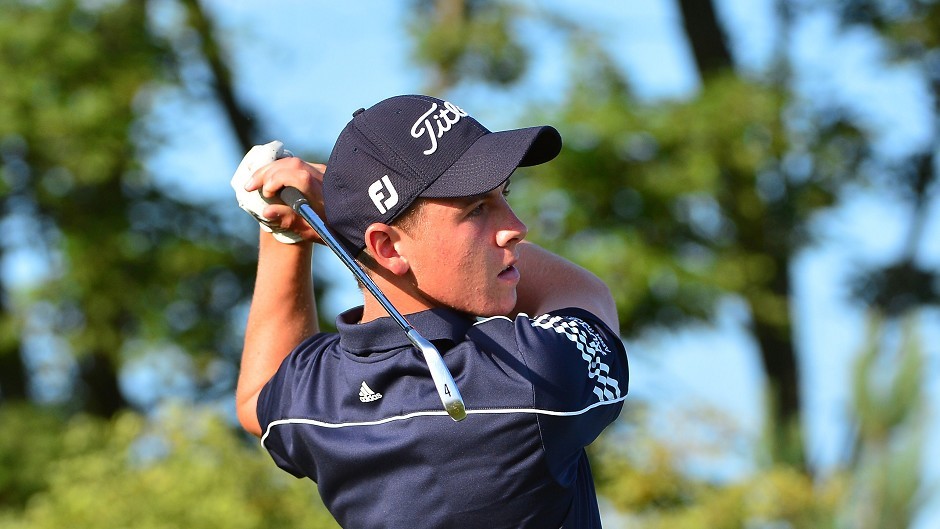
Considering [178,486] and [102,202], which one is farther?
[102,202]

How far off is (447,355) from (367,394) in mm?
151

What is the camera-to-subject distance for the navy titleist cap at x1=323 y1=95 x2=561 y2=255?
219 cm

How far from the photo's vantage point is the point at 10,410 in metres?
11.5

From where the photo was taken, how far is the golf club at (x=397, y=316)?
1.96m

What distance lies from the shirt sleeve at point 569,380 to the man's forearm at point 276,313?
54cm

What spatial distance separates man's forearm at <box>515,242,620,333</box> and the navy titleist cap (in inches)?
8.5

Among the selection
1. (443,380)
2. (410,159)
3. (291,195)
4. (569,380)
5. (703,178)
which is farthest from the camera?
(703,178)

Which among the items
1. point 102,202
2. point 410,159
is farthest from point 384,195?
point 102,202

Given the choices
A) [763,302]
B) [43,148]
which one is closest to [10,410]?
[43,148]

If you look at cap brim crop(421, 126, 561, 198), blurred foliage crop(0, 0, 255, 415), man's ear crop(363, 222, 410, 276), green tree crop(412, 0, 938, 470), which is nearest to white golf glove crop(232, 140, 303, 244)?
man's ear crop(363, 222, 410, 276)

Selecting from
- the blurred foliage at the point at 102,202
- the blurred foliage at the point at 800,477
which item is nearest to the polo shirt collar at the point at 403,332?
the blurred foliage at the point at 800,477

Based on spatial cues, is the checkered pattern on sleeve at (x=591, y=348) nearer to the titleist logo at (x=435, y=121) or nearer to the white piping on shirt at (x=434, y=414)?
the white piping on shirt at (x=434, y=414)

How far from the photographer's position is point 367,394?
2.25 meters

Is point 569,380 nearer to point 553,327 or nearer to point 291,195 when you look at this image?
point 553,327
